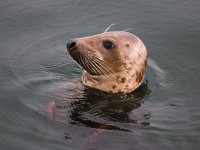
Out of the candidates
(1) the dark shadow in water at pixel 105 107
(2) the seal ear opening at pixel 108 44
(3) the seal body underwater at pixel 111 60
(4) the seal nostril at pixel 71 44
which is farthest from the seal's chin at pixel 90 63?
(1) the dark shadow in water at pixel 105 107

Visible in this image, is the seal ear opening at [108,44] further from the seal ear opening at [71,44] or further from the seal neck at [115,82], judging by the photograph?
→ the seal ear opening at [71,44]

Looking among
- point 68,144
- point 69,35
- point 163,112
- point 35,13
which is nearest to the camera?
point 68,144

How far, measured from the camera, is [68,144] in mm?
6480

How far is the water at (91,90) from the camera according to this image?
6.66 meters

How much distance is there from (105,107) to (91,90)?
0.48m

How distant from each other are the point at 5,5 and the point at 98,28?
6.14ft

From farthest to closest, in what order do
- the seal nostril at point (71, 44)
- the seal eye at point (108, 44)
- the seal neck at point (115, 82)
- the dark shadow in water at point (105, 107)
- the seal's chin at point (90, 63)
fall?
the seal neck at point (115, 82)
the seal eye at point (108, 44)
the seal's chin at point (90, 63)
the seal nostril at point (71, 44)
the dark shadow in water at point (105, 107)

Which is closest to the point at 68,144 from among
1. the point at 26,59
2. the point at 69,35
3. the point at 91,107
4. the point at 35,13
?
the point at 91,107

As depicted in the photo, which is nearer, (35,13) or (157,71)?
(157,71)

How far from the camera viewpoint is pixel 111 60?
24.7 feet

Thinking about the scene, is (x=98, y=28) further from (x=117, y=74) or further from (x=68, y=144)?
(x=68, y=144)

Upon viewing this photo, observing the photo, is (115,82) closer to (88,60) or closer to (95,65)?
(95,65)

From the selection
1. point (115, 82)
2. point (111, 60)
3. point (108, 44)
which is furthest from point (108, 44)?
point (115, 82)

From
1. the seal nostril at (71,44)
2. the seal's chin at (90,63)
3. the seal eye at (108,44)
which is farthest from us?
the seal eye at (108,44)
